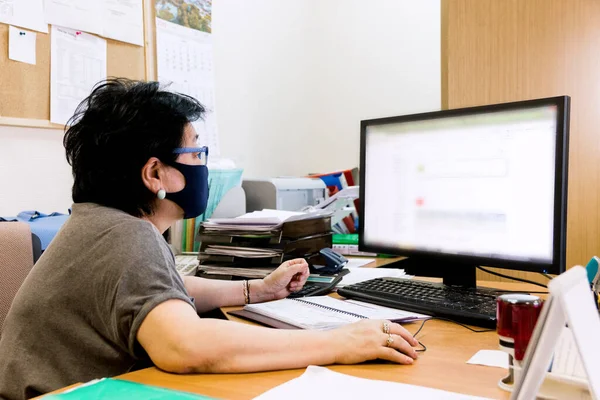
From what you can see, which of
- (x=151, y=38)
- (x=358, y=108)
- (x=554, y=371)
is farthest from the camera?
(x=358, y=108)

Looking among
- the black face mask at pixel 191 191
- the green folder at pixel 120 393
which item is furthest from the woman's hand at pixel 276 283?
the green folder at pixel 120 393

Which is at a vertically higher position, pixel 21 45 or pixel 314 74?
pixel 314 74

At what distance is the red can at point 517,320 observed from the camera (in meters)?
0.70

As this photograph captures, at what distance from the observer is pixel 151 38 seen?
222cm

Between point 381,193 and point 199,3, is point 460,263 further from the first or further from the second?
point 199,3

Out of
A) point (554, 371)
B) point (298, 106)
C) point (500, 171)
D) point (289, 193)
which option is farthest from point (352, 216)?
point (554, 371)

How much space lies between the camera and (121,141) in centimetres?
108

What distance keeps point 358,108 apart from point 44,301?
2431mm

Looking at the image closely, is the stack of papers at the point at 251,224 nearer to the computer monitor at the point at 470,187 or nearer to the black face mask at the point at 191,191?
the computer monitor at the point at 470,187

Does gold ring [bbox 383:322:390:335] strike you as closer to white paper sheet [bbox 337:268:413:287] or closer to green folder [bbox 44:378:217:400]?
green folder [bbox 44:378:217:400]

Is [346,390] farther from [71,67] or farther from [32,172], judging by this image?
[71,67]

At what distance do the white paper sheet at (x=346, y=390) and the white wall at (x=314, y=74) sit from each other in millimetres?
1965

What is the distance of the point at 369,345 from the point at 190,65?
1.87 meters

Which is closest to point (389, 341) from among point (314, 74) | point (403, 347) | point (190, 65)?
point (403, 347)
